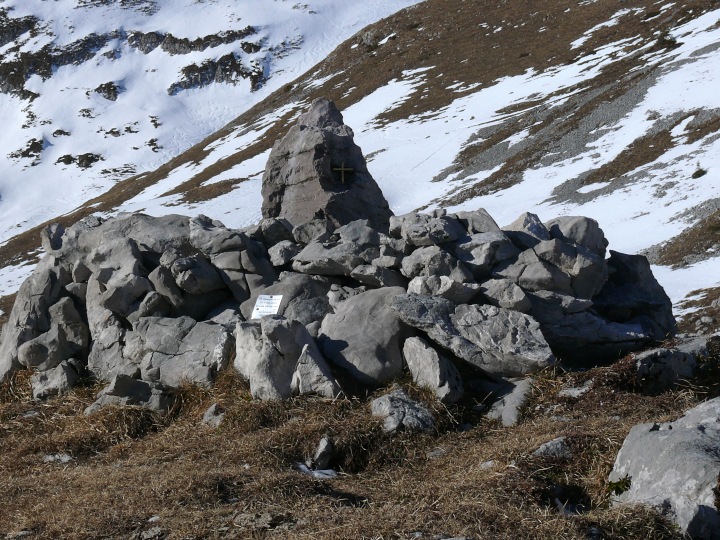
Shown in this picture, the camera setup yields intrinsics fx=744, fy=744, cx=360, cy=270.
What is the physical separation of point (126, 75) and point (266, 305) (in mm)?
142029

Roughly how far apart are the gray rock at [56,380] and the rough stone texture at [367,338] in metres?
4.80

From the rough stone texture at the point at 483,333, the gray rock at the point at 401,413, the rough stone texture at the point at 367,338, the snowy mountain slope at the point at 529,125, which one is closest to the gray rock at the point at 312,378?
the rough stone texture at the point at 367,338

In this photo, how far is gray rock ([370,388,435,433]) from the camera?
9.65m

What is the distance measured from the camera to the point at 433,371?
418 inches

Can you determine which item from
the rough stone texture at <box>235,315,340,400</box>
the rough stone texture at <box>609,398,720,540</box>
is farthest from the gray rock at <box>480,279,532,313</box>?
the rough stone texture at <box>609,398,720,540</box>

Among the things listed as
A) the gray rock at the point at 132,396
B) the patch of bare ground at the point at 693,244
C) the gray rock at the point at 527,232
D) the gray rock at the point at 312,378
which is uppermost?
the gray rock at the point at 132,396

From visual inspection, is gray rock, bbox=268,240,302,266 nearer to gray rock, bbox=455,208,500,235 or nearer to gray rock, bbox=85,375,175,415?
gray rock, bbox=455,208,500,235

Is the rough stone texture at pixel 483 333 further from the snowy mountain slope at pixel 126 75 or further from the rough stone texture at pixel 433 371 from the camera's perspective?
the snowy mountain slope at pixel 126 75

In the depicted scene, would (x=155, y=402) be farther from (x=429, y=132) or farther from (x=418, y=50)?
(x=418, y=50)

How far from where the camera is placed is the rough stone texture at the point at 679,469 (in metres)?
6.36

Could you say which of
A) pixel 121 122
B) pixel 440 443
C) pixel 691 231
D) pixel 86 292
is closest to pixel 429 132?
pixel 691 231

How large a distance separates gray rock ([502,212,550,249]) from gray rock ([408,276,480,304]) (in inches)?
72.4

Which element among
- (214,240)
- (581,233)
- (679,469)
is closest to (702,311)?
(581,233)

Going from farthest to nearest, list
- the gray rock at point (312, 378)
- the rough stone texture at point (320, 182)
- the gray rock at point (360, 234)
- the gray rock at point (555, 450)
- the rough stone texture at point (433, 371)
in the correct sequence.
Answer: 1. the rough stone texture at point (320, 182)
2. the gray rock at point (360, 234)
3. the gray rock at point (312, 378)
4. the rough stone texture at point (433, 371)
5. the gray rock at point (555, 450)
